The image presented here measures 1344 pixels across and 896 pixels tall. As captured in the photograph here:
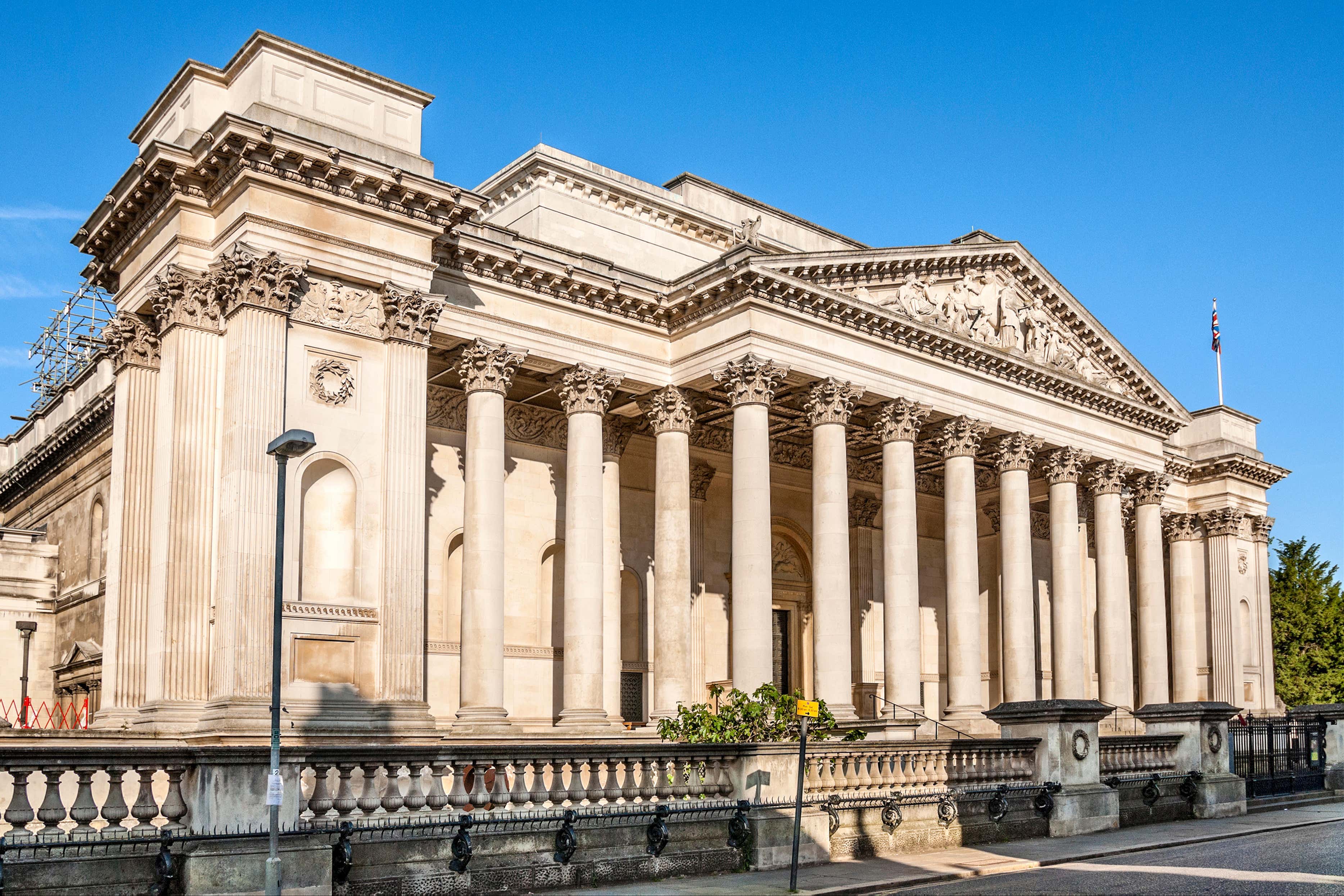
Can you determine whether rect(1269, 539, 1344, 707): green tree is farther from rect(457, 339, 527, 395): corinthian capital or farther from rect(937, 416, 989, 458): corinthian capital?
rect(457, 339, 527, 395): corinthian capital

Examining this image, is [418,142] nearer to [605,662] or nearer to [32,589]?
[605,662]

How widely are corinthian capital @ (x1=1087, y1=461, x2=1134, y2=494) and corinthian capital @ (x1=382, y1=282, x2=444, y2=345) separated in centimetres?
2578

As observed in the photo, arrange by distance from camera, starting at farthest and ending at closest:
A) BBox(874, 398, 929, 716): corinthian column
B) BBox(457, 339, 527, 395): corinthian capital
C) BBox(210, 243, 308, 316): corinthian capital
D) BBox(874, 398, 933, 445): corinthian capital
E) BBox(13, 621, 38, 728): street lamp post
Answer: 1. BBox(874, 398, 933, 445): corinthian capital
2. BBox(874, 398, 929, 716): corinthian column
3. BBox(13, 621, 38, 728): street lamp post
4. BBox(457, 339, 527, 395): corinthian capital
5. BBox(210, 243, 308, 316): corinthian capital

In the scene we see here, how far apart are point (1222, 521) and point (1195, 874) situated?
3823cm

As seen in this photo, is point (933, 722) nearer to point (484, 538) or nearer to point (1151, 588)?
point (484, 538)

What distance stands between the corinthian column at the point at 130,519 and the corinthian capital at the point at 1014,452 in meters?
24.5

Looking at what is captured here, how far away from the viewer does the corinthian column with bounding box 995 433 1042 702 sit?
128 ft

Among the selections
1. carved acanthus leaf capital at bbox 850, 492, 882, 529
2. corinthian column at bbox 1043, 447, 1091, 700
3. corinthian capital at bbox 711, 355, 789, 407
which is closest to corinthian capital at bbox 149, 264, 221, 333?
corinthian capital at bbox 711, 355, 789, 407

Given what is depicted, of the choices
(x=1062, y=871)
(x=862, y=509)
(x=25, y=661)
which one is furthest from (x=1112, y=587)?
(x=25, y=661)

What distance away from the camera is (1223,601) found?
176 ft

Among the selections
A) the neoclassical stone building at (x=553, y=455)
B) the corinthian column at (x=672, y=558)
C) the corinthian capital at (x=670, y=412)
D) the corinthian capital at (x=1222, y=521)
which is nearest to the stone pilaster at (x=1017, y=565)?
Result: the neoclassical stone building at (x=553, y=455)

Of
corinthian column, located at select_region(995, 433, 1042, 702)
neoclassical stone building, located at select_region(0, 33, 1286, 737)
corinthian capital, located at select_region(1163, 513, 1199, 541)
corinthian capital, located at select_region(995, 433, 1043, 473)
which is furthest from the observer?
corinthian capital, located at select_region(1163, 513, 1199, 541)

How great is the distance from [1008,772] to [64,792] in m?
16.5

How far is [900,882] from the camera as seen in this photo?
17.8 m
